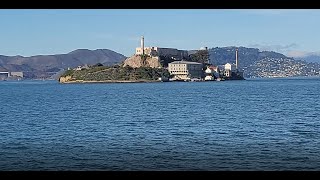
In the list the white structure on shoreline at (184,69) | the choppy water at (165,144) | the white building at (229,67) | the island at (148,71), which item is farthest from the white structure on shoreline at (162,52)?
the choppy water at (165,144)

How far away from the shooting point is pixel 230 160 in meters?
16.9

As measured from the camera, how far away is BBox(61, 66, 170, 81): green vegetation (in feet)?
527

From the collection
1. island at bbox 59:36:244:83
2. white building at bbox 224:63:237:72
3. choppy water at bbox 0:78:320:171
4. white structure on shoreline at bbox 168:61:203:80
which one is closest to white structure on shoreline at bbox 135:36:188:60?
island at bbox 59:36:244:83

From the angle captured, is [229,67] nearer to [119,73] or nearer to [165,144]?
[119,73]

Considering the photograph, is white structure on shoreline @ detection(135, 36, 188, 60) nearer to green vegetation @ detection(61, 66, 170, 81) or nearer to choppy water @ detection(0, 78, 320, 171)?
green vegetation @ detection(61, 66, 170, 81)

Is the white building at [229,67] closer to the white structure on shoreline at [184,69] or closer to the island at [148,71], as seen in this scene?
the island at [148,71]

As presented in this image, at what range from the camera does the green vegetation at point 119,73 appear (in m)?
161

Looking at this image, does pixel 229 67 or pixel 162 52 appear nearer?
pixel 162 52

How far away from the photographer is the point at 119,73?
16375 cm

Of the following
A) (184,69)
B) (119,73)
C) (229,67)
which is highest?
(229,67)

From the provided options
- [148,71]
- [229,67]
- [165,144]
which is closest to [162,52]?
[148,71]
